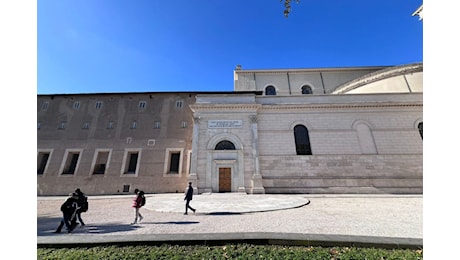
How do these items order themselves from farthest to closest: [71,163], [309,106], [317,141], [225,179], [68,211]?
[71,163], [309,106], [317,141], [225,179], [68,211]

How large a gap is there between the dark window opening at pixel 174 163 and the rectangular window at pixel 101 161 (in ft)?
22.2

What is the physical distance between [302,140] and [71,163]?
25643mm

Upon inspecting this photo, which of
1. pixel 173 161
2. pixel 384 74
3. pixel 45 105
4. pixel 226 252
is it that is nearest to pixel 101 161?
pixel 173 161

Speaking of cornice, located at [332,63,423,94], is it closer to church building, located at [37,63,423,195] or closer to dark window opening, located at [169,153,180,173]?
church building, located at [37,63,423,195]

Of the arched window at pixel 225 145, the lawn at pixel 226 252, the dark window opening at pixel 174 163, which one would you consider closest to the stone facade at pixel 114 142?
the dark window opening at pixel 174 163

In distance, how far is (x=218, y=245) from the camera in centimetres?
379

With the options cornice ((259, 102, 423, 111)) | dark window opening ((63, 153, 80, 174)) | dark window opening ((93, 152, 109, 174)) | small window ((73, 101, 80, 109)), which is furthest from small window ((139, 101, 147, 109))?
cornice ((259, 102, 423, 111))

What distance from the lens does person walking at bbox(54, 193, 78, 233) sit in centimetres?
553

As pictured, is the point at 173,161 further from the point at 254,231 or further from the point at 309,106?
the point at 254,231

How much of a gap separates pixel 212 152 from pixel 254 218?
9839 mm

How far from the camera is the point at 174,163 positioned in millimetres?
19500

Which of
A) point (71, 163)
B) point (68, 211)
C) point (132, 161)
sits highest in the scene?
point (68, 211)

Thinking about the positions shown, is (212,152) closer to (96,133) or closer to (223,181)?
(223,181)
